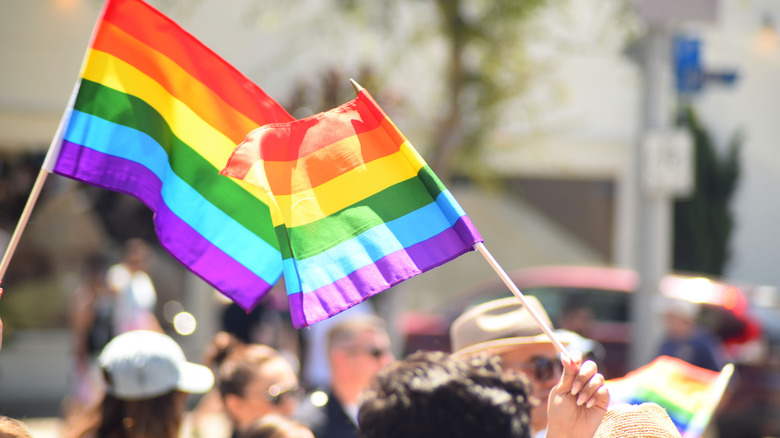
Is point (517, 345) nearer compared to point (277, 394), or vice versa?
point (517, 345)

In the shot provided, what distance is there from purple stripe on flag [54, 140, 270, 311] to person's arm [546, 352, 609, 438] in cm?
104

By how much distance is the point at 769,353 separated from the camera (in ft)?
29.3

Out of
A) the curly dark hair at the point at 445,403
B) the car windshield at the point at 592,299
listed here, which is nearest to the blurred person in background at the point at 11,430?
the curly dark hair at the point at 445,403

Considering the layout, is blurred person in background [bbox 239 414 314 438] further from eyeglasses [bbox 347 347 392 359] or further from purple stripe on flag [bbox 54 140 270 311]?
eyeglasses [bbox 347 347 392 359]

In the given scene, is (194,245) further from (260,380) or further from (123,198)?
(123,198)

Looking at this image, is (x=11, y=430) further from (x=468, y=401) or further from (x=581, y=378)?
(x=581, y=378)

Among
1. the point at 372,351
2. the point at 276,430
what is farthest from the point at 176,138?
the point at 372,351

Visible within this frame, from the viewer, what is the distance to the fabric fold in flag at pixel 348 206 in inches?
95.3

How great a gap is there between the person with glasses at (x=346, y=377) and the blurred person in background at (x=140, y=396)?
76cm

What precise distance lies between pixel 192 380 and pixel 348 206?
1.14 m

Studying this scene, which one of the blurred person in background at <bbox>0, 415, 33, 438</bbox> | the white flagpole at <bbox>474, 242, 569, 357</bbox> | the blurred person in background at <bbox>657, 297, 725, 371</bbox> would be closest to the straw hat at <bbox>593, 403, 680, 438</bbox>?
the white flagpole at <bbox>474, 242, 569, 357</bbox>

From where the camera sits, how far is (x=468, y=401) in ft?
6.23

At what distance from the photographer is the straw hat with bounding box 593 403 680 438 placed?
Answer: 2168 millimetres

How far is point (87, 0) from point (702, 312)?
8.27m
